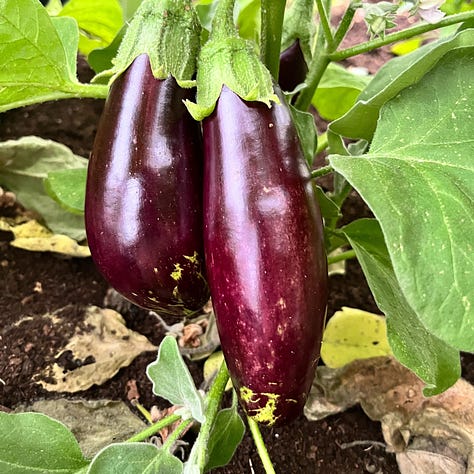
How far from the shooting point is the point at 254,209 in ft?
2.00

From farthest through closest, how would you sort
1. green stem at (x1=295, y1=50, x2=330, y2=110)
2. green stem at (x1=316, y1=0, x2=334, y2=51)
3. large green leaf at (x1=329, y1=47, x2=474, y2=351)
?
green stem at (x1=295, y1=50, x2=330, y2=110) < green stem at (x1=316, y1=0, x2=334, y2=51) < large green leaf at (x1=329, y1=47, x2=474, y2=351)

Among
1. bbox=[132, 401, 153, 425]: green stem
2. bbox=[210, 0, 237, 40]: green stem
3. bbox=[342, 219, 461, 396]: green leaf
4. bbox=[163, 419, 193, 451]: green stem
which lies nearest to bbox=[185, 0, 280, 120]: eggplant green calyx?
bbox=[210, 0, 237, 40]: green stem

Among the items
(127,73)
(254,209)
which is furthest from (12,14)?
(254,209)

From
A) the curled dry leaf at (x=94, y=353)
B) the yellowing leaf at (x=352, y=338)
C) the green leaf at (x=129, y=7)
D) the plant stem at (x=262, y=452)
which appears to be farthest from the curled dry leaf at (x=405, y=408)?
the green leaf at (x=129, y=7)

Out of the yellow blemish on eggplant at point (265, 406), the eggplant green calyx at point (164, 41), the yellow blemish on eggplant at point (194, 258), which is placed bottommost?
the yellow blemish on eggplant at point (265, 406)

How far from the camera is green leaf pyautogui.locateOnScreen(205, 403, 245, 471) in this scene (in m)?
0.77

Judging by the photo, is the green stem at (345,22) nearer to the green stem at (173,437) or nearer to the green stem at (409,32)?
the green stem at (409,32)

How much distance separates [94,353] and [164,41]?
0.45m

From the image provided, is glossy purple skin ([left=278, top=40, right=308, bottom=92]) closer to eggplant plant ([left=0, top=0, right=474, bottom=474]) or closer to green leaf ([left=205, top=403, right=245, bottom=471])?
eggplant plant ([left=0, top=0, right=474, bottom=474])

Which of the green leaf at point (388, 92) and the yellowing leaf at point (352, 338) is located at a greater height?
the green leaf at point (388, 92)

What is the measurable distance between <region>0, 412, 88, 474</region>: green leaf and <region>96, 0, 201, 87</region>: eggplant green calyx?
35cm

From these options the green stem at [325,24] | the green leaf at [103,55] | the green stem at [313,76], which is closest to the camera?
the green stem at [325,24]

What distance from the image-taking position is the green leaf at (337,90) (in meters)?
1.11

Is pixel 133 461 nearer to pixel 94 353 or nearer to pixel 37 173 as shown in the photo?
pixel 94 353
